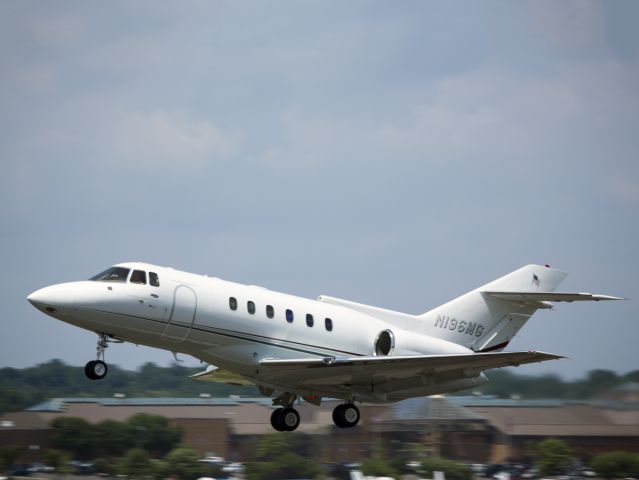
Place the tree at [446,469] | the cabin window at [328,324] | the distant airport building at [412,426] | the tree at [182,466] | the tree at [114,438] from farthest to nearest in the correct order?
the tree at [114,438] < the tree at [182,466] < the tree at [446,469] < the distant airport building at [412,426] < the cabin window at [328,324]

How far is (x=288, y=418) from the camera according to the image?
27141 mm

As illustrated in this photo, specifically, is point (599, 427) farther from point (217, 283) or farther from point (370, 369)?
point (217, 283)

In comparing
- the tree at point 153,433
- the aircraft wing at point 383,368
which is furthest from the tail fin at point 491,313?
the tree at point 153,433

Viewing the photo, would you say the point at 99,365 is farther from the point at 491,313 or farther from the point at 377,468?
the point at 377,468

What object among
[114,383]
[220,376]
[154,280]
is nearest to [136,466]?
[220,376]

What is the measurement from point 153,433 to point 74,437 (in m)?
3.33

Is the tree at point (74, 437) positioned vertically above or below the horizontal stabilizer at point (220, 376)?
below

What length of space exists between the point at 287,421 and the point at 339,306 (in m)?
3.28

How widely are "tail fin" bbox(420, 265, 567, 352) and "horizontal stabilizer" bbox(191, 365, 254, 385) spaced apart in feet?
18.1

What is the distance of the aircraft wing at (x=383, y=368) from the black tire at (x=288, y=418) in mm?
1320

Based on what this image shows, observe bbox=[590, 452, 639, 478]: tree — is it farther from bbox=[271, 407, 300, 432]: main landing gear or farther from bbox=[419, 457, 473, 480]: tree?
bbox=[271, 407, 300, 432]: main landing gear

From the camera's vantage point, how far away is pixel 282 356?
25.2 metres

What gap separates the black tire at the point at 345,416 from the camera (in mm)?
26891

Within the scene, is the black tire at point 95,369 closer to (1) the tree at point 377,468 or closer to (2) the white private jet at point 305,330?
(2) the white private jet at point 305,330
